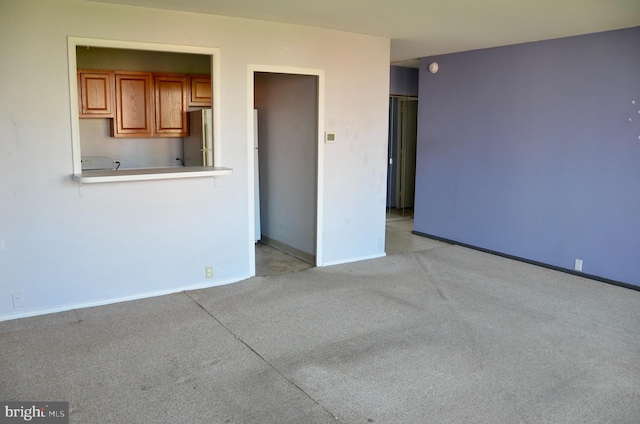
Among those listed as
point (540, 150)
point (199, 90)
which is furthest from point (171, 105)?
point (540, 150)

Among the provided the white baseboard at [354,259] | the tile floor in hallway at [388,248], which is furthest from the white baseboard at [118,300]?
the white baseboard at [354,259]

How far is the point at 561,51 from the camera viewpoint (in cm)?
505

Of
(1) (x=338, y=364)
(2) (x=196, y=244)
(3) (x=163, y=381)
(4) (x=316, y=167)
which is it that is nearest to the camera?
(3) (x=163, y=381)

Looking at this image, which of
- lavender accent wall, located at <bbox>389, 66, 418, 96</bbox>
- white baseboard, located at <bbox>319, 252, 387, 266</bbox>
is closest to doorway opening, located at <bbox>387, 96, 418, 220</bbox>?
lavender accent wall, located at <bbox>389, 66, 418, 96</bbox>

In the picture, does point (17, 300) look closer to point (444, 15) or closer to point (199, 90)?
point (199, 90)

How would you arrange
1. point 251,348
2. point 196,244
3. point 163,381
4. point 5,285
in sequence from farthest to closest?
point 196,244 < point 5,285 < point 251,348 < point 163,381

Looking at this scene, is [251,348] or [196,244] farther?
[196,244]

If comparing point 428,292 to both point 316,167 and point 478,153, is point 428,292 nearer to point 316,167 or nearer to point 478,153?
point 316,167

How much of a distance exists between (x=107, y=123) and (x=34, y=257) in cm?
236

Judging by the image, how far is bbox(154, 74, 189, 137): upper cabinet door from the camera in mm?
5660

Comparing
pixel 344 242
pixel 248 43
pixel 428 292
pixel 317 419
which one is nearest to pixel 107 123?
pixel 248 43

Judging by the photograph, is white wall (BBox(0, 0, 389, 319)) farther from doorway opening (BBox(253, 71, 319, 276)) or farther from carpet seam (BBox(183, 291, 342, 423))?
carpet seam (BBox(183, 291, 342, 423))

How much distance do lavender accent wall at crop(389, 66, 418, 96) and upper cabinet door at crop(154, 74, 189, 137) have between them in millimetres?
3405

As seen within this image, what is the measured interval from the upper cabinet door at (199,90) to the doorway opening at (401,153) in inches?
129
